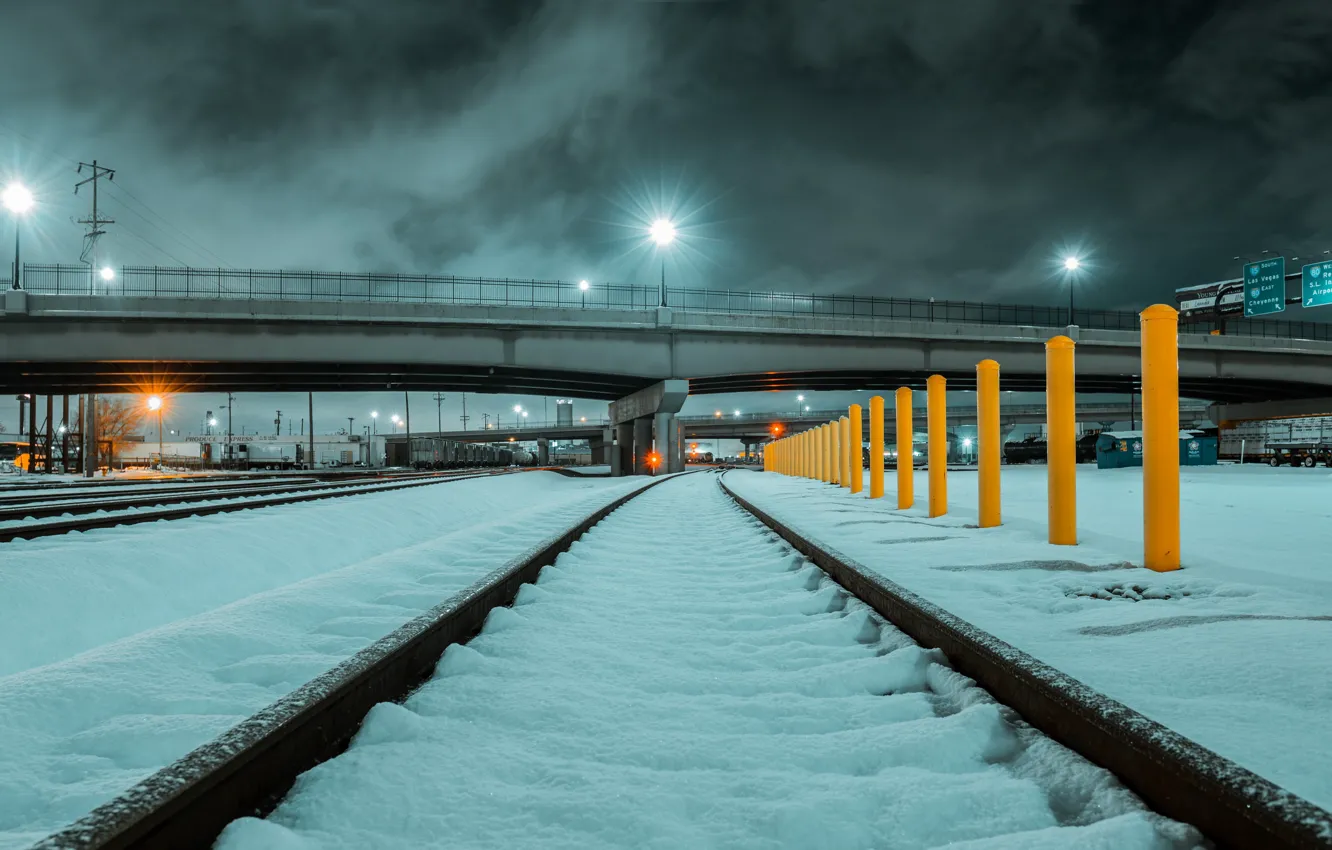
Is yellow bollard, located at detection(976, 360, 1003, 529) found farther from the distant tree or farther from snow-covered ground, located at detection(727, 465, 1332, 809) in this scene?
the distant tree

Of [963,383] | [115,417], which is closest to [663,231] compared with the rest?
[963,383]

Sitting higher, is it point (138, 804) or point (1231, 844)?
point (138, 804)

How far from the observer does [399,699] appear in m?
2.74

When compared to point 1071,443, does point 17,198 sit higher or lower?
higher

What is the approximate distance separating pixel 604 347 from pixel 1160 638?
32189mm

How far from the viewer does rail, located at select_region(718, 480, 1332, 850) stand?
1472 millimetres

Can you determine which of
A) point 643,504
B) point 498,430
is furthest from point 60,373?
point 498,430

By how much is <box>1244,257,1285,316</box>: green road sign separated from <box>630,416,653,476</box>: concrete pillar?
29471 mm

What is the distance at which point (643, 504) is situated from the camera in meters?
13.8

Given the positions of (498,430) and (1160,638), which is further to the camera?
(498,430)

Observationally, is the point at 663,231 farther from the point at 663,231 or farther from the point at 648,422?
the point at 648,422

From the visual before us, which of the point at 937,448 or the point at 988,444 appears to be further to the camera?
the point at 937,448

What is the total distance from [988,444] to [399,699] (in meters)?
7.47

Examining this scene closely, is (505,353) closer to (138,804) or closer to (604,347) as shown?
(604,347)
